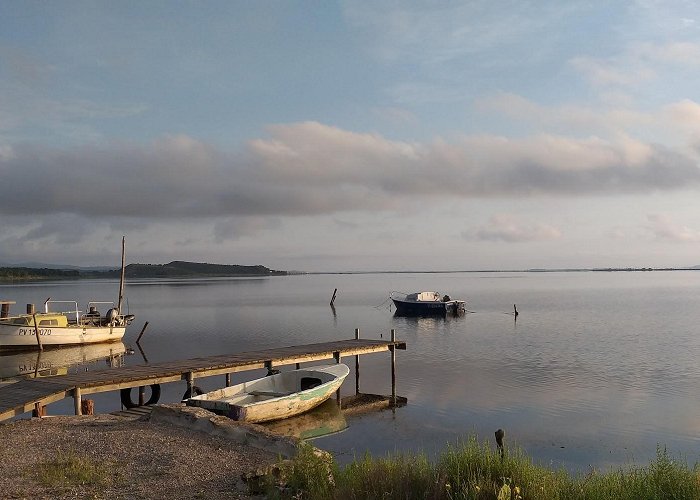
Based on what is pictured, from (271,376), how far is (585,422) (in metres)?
10.5

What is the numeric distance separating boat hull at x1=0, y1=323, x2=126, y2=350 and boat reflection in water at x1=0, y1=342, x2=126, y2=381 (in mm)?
495

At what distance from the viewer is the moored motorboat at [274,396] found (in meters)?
17.5

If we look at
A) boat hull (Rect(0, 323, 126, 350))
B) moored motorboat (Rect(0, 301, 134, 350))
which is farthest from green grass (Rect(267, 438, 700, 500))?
boat hull (Rect(0, 323, 126, 350))

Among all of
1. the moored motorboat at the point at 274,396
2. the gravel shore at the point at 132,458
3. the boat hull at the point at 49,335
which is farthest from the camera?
the boat hull at the point at 49,335

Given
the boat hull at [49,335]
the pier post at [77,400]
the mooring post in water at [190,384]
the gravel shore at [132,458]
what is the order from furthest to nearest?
1. the boat hull at [49,335]
2. the mooring post in water at [190,384]
3. the pier post at [77,400]
4. the gravel shore at [132,458]

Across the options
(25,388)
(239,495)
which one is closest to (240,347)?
(25,388)

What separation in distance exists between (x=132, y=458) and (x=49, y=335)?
3425cm

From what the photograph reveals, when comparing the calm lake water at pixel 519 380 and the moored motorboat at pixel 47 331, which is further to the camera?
the moored motorboat at pixel 47 331

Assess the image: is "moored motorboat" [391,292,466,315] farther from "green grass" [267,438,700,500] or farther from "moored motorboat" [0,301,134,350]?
"green grass" [267,438,700,500]

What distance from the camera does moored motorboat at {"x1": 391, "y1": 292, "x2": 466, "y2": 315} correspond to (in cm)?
6650

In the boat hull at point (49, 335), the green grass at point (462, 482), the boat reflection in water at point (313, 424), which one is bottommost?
the boat reflection in water at point (313, 424)

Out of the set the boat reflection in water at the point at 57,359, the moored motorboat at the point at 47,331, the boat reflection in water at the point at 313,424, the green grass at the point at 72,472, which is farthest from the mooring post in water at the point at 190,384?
the moored motorboat at the point at 47,331

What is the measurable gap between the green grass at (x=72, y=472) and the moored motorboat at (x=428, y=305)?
57216 millimetres

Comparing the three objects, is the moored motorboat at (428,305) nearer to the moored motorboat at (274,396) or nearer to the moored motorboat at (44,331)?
the moored motorboat at (44,331)
